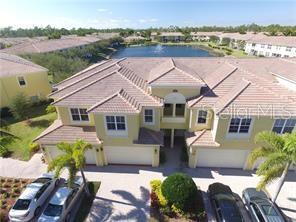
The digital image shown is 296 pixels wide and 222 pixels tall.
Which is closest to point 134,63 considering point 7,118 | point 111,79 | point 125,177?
point 111,79

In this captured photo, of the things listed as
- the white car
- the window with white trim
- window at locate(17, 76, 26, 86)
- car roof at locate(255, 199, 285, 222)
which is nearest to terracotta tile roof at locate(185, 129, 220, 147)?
the window with white trim

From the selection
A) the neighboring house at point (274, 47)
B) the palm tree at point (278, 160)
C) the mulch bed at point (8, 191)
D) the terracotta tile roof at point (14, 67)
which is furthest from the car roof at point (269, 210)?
the neighboring house at point (274, 47)

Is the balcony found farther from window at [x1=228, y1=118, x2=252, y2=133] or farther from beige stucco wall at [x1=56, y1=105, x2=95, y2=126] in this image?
beige stucco wall at [x1=56, y1=105, x2=95, y2=126]

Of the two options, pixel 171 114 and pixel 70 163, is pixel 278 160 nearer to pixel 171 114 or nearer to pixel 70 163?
pixel 171 114

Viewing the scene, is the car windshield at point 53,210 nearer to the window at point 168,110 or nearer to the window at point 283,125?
the window at point 168,110

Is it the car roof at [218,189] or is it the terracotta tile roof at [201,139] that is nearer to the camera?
the car roof at [218,189]

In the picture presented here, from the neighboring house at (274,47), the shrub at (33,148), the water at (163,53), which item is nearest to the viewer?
the shrub at (33,148)

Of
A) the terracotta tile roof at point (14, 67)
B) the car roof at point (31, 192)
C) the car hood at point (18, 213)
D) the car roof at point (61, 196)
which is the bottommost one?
the car hood at point (18, 213)

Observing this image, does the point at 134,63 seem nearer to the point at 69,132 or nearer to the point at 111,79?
the point at 111,79
